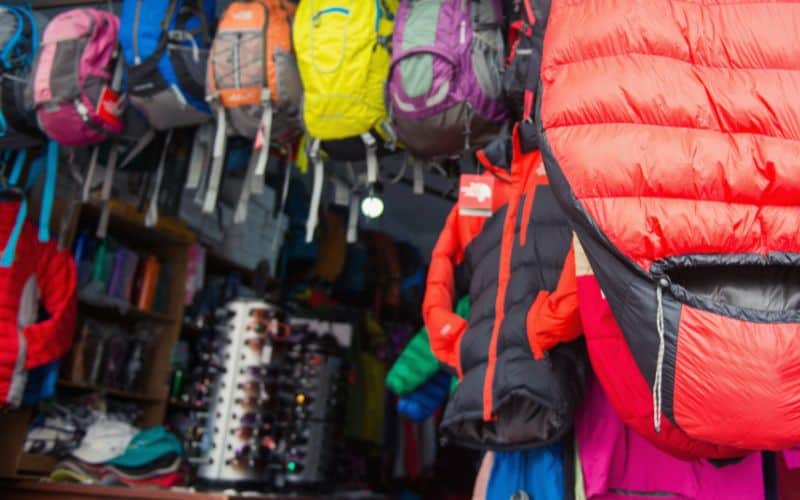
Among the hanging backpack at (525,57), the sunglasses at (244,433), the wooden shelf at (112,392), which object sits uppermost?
the hanging backpack at (525,57)

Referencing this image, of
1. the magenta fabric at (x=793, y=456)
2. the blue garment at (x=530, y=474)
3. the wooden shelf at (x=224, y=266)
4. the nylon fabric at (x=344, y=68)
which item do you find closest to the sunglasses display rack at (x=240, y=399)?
the nylon fabric at (x=344, y=68)

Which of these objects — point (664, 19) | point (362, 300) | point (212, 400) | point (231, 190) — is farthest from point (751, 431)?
point (362, 300)

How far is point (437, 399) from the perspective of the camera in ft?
8.06

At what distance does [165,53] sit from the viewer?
2658 millimetres

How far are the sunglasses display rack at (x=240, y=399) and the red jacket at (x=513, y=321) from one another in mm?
1204

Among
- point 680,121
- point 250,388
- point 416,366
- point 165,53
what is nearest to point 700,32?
point 680,121

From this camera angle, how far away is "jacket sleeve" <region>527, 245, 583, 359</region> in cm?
159

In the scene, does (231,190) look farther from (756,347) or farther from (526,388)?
(756,347)

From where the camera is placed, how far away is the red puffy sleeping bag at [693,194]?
1.13m

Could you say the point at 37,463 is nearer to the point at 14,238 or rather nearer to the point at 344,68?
the point at 14,238

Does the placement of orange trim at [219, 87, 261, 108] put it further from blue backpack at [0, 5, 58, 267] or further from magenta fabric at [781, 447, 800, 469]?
magenta fabric at [781, 447, 800, 469]

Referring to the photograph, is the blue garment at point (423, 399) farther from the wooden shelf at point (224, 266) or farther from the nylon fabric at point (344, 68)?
the wooden shelf at point (224, 266)

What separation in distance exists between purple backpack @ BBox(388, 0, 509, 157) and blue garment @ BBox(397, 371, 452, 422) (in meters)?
0.80

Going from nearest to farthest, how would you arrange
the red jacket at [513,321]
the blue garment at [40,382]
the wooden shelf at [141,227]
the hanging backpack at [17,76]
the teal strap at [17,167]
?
the red jacket at [513,321], the hanging backpack at [17,76], the teal strap at [17,167], the blue garment at [40,382], the wooden shelf at [141,227]
